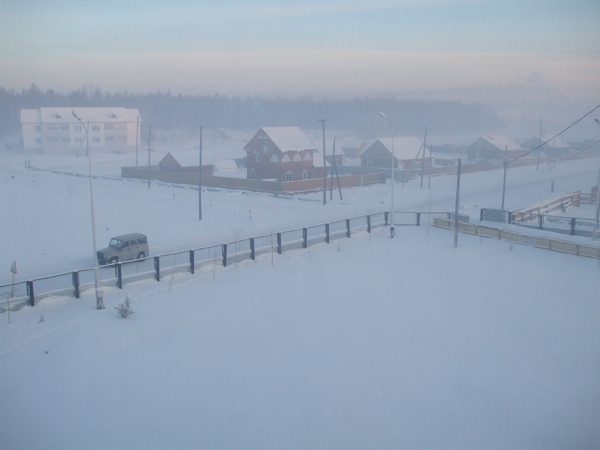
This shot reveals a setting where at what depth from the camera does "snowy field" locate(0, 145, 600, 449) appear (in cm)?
619

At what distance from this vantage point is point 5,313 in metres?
9.56

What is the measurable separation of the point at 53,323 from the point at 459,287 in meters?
8.52

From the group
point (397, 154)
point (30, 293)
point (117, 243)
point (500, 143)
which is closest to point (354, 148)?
point (500, 143)

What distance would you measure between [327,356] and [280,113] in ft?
315

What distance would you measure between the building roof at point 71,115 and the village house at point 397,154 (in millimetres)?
31265

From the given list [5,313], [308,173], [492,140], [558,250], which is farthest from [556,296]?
[492,140]

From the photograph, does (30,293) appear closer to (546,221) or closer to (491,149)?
(546,221)

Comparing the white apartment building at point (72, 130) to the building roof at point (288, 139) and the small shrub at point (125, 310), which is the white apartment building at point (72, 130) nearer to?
the building roof at point (288, 139)

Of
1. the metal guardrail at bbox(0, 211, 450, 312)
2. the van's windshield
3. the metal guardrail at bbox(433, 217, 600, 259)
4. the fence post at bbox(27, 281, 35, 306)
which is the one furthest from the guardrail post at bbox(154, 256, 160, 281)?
the metal guardrail at bbox(433, 217, 600, 259)

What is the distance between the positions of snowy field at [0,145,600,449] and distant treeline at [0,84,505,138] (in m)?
70.4

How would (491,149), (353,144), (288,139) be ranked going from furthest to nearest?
(353,144) < (491,149) < (288,139)

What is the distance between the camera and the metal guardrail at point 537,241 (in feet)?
44.6

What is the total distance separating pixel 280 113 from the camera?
101 meters

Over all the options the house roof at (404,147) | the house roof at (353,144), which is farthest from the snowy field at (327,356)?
the house roof at (353,144)
